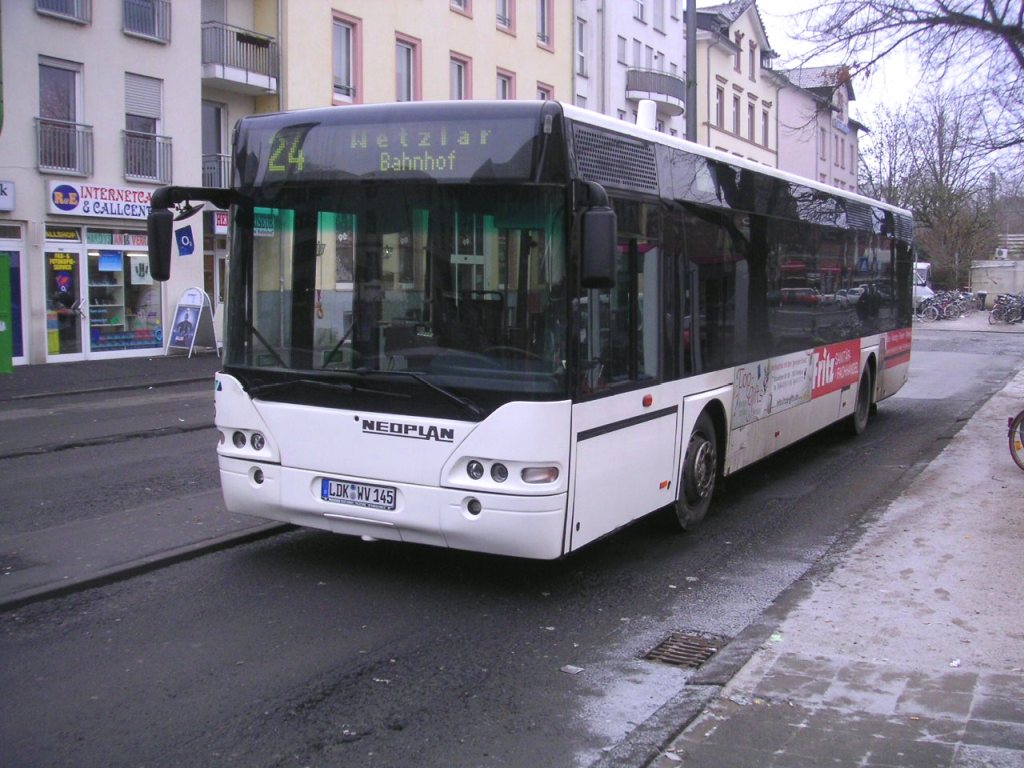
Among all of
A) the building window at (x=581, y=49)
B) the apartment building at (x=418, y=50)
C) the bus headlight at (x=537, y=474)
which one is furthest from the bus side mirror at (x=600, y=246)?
the building window at (x=581, y=49)

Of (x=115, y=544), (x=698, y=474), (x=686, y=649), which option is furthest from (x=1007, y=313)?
(x=115, y=544)

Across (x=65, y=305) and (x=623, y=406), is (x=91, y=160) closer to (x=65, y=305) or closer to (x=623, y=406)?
(x=65, y=305)

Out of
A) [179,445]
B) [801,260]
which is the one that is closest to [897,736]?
[801,260]

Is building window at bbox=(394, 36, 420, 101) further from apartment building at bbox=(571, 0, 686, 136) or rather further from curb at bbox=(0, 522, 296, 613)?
curb at bbox=(0, 522, 296, 613)

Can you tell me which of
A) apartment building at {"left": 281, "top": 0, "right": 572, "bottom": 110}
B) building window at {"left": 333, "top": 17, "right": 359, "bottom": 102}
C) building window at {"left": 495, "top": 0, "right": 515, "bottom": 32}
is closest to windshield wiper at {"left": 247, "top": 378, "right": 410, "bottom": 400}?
apartment building at {"left": 281, "top": 0, "right": 572, "bottom": 110}

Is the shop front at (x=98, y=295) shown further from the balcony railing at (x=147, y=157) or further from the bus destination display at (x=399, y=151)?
the bus destination display at (x=399, y=151)

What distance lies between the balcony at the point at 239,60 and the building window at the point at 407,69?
4.87 metres

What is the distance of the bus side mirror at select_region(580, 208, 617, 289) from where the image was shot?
5852 mm

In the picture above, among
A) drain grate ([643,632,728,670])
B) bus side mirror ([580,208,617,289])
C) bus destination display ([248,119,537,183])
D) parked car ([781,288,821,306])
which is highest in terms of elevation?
bus destination display ([248,119,537,183])

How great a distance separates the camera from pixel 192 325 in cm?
2611

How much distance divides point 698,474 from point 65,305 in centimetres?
1956

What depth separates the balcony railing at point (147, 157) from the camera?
83.1 feet

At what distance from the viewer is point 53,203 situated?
23516 millimetres

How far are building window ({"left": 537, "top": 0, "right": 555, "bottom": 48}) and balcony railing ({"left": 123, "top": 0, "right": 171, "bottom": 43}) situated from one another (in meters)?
17.2
